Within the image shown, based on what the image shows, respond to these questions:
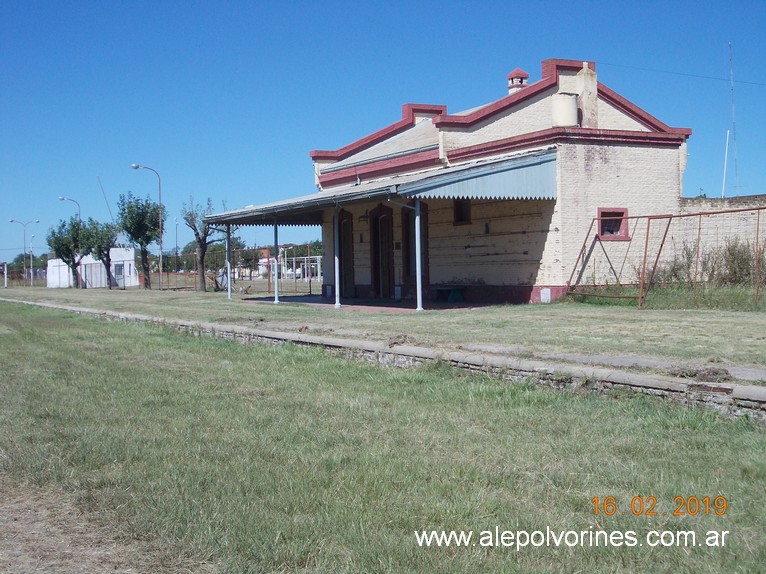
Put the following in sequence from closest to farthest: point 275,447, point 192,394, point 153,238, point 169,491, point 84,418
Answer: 1. point 169,491
2. point 275,447
3. point 84,418
4. point 192,394
5. point 153,238

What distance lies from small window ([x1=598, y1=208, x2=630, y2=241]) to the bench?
440 cm

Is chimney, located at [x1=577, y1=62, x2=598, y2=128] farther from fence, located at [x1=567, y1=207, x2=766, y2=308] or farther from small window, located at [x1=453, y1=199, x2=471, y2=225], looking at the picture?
small window, located at [x1=453, y1=199, x2=471, y2=225]

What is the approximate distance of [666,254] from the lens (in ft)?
71.6

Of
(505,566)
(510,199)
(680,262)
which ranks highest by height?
(510,199)

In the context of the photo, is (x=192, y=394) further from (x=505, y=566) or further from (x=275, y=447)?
(x=505, y=566)

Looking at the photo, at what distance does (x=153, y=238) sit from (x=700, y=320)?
136ft

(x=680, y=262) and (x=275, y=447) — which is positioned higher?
(x=680, y=262)

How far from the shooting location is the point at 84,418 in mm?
7562

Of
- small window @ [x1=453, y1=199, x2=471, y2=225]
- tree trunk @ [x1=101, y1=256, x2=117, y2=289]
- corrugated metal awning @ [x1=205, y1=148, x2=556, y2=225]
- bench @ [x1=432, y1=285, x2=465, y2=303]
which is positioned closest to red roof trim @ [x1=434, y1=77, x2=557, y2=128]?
small window @ [x1=453, y1=199, x2=471, y2=225]

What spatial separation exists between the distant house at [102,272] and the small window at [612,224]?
45385mm

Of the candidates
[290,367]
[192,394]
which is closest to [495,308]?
[290,367]

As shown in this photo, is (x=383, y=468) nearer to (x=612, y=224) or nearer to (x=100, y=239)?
(x=612, y=224)

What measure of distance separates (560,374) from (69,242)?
59.1m
